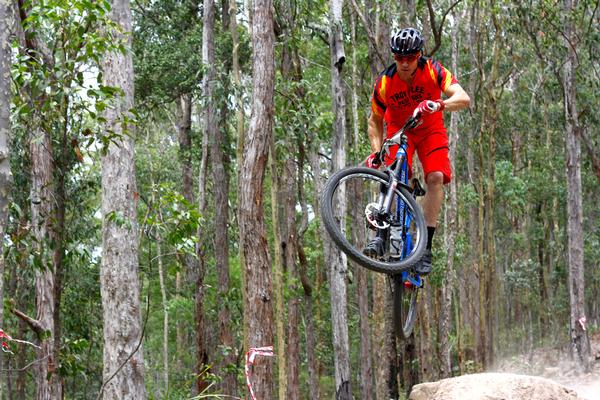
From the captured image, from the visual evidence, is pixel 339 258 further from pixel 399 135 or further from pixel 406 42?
pixel 406 42

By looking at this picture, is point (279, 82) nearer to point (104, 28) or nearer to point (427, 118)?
point (104, 28)

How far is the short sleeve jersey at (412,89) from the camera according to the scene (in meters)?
5.98

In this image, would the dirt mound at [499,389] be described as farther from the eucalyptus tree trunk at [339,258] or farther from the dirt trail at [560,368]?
the eucalyptus tree trunk at [339,258]

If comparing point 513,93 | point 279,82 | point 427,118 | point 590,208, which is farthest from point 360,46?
point 427,118

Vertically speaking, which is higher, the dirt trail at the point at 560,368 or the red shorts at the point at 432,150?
the red shorts at the point at 432,150

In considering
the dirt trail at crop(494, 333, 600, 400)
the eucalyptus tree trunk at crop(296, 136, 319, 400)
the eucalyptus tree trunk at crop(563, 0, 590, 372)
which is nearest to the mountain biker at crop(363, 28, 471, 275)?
the eucalyptus tree trunk at crop(296, 136, 319, 400)

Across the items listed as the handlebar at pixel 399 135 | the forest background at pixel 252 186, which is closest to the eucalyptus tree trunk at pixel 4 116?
the forest background at pixel 252 186

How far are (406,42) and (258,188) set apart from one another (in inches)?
121

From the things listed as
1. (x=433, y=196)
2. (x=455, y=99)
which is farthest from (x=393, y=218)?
(x=455, y=99)

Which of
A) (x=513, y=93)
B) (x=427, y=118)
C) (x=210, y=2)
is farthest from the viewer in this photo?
(x=513, y=93)

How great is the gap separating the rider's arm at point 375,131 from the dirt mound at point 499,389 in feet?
6.93

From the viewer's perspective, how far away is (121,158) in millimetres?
8391

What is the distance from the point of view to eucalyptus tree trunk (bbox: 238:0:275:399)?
8211mm

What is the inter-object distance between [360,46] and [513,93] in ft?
24.8
